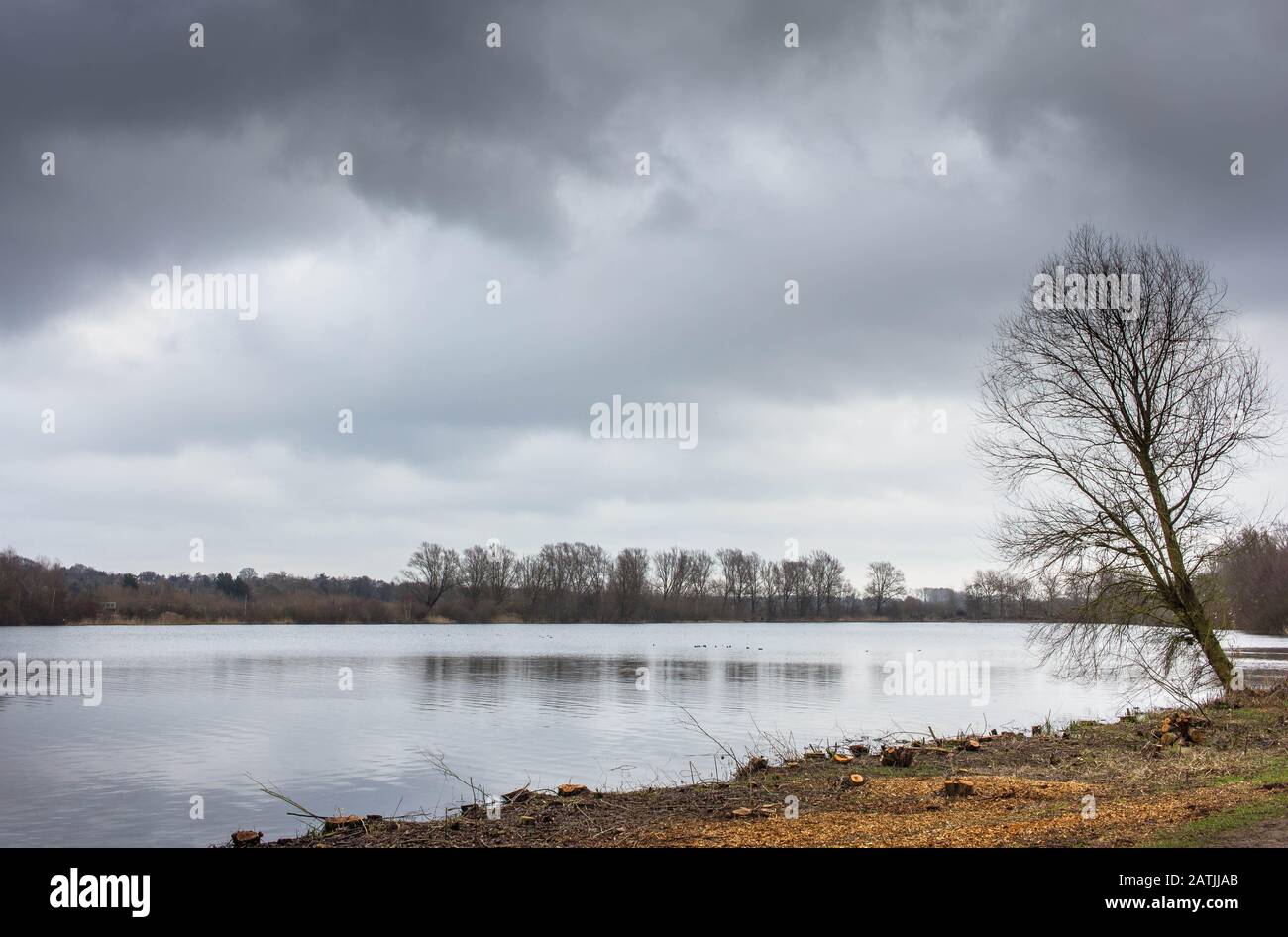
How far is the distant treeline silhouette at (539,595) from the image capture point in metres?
98.8

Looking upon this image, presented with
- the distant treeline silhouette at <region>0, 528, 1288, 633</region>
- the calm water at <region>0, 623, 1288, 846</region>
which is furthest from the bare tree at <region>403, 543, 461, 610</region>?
the calm water at <region>0, 623, 1288, 846</region>

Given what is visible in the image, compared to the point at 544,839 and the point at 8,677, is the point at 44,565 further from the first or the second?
the point at 544,839

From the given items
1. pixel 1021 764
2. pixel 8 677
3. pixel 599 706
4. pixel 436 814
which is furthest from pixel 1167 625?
pixel 8 677

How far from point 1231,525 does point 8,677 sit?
148ft
